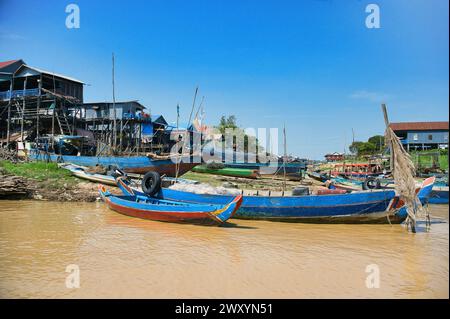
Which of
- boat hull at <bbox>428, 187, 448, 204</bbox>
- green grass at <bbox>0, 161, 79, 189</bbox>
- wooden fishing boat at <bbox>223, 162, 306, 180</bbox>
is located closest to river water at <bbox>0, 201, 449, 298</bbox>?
boat hull at <bbox>428, 187, 448, 204</bbox>

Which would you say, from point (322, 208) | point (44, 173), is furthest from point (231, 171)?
point (322, 208)

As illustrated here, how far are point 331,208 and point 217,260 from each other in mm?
5368

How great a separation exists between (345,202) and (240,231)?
3.69m

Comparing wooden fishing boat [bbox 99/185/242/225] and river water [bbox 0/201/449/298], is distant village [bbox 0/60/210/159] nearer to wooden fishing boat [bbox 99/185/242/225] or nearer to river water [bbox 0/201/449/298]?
wooden fishing boat [bbox 99/185/242/225]

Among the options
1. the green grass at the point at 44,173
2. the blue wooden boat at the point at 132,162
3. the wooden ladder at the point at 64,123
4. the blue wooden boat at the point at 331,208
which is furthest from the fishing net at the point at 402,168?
the wooden ladder at the point at 64,123

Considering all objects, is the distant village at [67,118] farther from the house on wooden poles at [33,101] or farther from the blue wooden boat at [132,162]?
the blue wooden boat at [132,162]

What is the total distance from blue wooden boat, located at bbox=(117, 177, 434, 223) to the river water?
14.3 inches

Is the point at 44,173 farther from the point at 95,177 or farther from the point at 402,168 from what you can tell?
the point at 402,168
